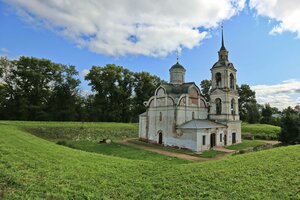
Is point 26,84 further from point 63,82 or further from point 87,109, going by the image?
point 87,109

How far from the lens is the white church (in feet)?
72.3

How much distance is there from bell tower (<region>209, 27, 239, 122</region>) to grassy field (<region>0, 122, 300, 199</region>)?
1640 cm

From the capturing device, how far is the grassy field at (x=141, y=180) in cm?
663

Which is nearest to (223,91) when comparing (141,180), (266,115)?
(141,180)

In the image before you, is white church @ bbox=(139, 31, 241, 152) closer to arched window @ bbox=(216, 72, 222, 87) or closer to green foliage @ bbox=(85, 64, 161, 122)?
arched window @ bbox=(216, 72, 222, 87)

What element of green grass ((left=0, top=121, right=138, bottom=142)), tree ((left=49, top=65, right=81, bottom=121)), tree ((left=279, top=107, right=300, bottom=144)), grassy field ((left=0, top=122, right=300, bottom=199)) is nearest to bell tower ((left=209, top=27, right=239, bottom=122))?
tree ((left=279, top=107, right=300, bottom=144))

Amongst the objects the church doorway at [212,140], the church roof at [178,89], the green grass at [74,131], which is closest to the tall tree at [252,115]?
the green grass at [74,131]

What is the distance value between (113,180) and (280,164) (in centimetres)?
751

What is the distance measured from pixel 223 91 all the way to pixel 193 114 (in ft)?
16.6

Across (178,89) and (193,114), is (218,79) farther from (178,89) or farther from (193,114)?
(193,114)

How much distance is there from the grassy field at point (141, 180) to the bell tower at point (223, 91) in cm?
1640

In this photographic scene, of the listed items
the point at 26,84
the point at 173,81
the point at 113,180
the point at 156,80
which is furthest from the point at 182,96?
the point at 26,84

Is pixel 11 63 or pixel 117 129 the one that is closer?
pixel 117 129

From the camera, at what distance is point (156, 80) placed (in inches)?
2062
